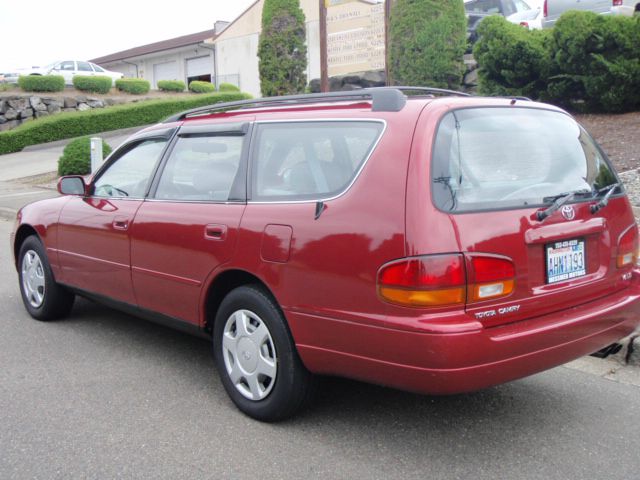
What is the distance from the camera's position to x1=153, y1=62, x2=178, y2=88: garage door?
145ft

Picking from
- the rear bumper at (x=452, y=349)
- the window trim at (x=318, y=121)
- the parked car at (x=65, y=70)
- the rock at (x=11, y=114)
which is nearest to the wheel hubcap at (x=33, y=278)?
the window trim at (x=318, y=121)

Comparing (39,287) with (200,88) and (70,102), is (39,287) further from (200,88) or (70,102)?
(200,88)

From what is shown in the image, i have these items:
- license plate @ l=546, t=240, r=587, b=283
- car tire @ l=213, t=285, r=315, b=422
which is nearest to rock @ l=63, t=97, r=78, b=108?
car tire @ l=213, t=285, r=315, b=422

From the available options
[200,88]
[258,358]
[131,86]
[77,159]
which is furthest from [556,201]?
[200,88]

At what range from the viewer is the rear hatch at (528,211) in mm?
3076

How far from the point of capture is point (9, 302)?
6.32 metres

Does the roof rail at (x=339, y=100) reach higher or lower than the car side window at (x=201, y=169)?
higher

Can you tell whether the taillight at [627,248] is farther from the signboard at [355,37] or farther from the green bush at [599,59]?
the signboard at [355,37]

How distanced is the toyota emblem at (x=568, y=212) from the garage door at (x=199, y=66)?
40.0 meters

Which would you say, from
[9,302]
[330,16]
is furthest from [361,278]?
[330,16]

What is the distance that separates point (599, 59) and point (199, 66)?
33959mm

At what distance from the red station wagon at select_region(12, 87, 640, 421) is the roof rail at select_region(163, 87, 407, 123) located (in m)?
0.01

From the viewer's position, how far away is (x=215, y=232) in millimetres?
3881

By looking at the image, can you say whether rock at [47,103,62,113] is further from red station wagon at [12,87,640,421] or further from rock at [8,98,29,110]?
red station wagon at [12,87,640,421]
